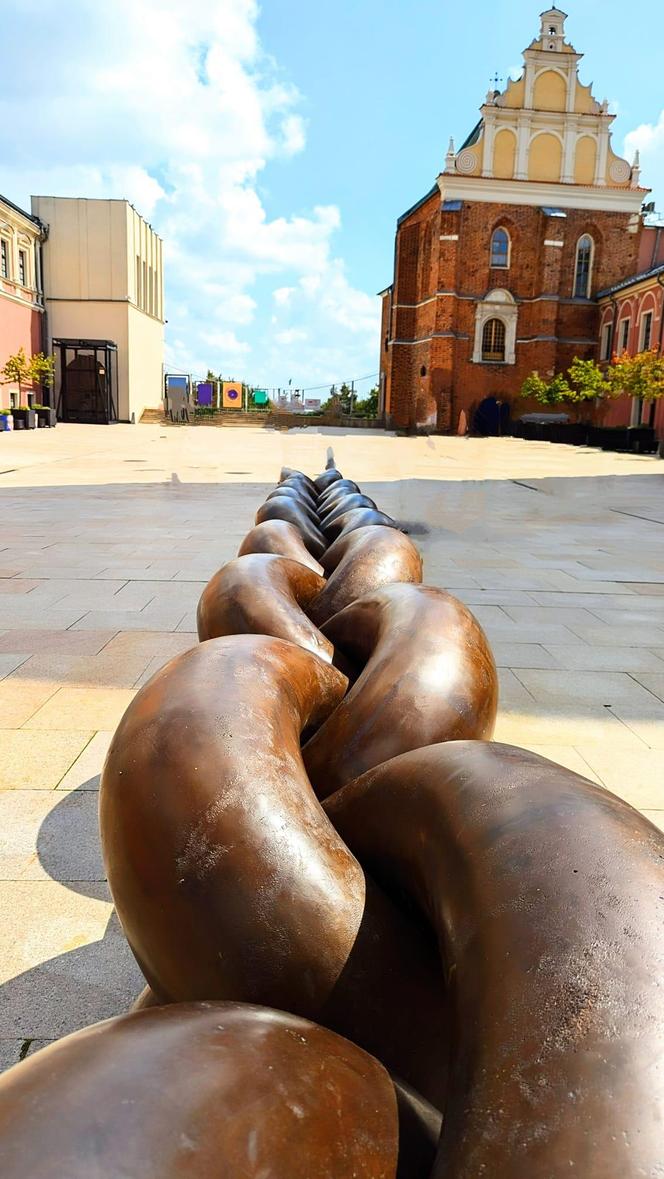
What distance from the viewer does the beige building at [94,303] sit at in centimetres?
4025

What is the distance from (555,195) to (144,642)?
42.9 meters

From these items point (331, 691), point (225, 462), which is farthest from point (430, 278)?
point (331, 691)

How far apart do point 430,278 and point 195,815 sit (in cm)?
4514

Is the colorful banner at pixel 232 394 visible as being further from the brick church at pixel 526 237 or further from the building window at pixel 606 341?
the building window at pixel 606 341

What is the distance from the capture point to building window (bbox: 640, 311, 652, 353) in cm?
3569

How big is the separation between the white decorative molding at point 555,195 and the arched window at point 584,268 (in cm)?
153

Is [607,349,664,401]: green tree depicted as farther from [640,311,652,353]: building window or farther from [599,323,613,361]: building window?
[599,323,613,361]: building window

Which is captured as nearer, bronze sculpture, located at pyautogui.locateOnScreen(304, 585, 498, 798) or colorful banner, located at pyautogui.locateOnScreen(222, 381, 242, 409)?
bronze sculpture, located at pyautogui.locateOnScreen(304, 585, 498, 798)

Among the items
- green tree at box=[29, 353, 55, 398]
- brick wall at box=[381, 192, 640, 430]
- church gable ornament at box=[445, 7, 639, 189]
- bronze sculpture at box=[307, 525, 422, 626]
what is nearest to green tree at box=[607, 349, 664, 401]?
brick wall at box=[381, 192, 640, 430]

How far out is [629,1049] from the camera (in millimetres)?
616

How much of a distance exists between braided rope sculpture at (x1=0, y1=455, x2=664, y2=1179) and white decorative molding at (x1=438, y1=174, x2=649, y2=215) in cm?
4404

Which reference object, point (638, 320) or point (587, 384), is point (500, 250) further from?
point (587, 384)

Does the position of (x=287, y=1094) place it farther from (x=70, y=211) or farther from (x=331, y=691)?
(x=70, y=211)

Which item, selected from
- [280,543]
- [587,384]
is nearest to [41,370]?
[587,384]
